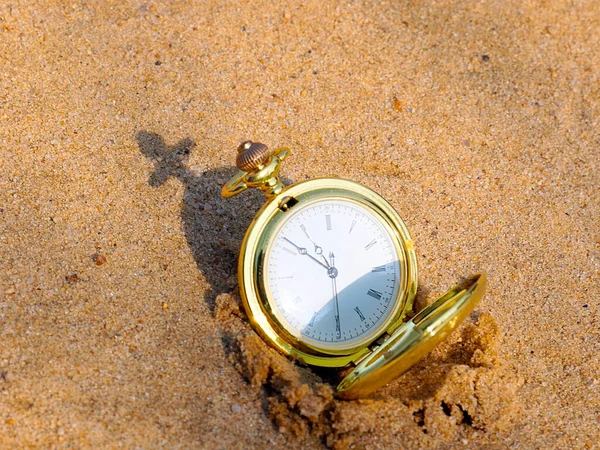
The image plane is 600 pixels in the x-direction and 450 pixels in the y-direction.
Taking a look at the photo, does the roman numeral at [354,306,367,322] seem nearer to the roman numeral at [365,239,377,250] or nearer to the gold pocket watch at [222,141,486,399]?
the gold pocket watch at [222,141,486,399]

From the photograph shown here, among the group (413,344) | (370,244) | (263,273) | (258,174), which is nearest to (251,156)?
(258,174)

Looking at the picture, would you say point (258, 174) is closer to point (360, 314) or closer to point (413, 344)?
point (360, 314)

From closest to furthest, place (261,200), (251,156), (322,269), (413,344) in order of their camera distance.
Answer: (413,344), (251,156), (322,269), (261,200)

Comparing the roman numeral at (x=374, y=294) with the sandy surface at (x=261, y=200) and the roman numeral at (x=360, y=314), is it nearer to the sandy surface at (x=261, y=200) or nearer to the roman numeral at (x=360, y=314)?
the roman numeral at (x=360, y=314)

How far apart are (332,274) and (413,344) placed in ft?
1.11

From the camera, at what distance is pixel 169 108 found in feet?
8.48

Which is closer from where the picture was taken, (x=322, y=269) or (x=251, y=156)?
(x=251, y=156)

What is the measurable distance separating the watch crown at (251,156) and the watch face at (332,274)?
0.17 metres

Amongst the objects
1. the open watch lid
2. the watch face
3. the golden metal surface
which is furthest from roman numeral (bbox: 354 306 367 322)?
the golden metal surface

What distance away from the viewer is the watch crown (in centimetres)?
194

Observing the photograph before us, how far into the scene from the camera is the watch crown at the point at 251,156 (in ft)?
6.37

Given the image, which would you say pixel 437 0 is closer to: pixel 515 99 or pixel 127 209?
pixel 515 99

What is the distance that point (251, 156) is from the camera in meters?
1.94

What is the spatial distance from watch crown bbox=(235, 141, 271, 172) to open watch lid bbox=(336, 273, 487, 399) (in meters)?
0.58
